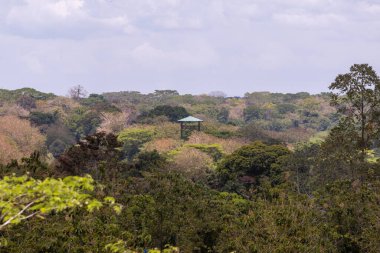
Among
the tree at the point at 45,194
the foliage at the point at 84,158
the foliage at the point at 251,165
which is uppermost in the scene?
the tree at the point at 45,194

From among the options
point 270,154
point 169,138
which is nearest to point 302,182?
point 270,154

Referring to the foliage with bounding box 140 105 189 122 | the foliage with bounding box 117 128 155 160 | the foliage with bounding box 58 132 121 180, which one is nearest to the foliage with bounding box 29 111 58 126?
the foliage with bounding box 140 105 189 122

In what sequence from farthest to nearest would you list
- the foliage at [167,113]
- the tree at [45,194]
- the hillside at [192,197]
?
the foliage at [167,113]
the hillside at [192,197]
the tree at [45,194]

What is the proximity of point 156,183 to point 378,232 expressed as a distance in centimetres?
779

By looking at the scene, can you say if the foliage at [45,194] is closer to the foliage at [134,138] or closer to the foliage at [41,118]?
the foliage at [134,138]

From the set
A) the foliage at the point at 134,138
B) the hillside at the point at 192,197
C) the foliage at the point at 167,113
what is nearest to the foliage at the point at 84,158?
the hillside at the point at 192,197

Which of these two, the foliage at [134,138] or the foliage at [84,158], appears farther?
the foliage at [134,138]

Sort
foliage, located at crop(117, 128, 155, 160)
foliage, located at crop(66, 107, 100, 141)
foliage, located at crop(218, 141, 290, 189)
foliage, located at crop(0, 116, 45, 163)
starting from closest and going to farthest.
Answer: foliage, located at crop(218, 141, 290, 189) → foliage, located at crop(0, 116, 45, 163) → foliage, located at crop(117, 128, 155, 160) → foliage, located at crop(66, 107, 100, 141)

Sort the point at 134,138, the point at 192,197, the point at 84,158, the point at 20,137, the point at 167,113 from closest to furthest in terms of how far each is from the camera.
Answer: the point at 192,197
the point at 84,158
the point at 20,137
the point at 134,138
the point at 167,113

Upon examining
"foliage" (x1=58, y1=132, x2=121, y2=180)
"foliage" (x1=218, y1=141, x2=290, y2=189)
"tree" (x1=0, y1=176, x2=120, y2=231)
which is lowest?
"foliage" (x1=218, y1=141, x2=290, y2=189)

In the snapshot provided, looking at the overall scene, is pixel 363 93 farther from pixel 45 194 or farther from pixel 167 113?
pixel 167 113

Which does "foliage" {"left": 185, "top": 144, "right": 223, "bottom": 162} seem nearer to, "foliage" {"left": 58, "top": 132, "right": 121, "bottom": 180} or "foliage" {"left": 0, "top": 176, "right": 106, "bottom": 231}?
"foliage" {"left": 58, "top": 132, "right": 121, "bottom": 180}

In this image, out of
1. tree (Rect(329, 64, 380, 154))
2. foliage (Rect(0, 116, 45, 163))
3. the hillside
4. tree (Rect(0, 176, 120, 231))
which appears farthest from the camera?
foliage (Rect(0, 116, 45, 163))

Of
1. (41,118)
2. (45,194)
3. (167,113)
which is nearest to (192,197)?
(45,194)
